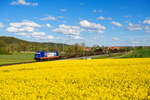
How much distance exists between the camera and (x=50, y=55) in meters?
63.3

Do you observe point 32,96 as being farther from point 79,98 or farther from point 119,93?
point 119,93

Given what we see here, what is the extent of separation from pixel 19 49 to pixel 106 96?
139743 millimetres

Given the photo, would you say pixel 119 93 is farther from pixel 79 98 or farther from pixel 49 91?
pixel 49 91

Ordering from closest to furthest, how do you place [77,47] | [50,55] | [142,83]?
[142,83] → [50,55] → [77,47]

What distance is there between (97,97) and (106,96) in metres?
0.33

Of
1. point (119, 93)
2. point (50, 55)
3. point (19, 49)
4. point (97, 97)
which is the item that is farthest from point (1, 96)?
point (19, 49)

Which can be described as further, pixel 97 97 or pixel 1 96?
pixel 1 96

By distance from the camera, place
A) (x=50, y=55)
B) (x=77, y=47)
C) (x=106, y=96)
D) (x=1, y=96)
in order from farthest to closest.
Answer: (x=77, y=47) < (x=50, y=55) < (x=1, y=96) < (x=106, y=96)

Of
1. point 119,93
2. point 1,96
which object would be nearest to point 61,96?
point 119,93

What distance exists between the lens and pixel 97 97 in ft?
19.5

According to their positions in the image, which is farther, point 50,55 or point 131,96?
point 50,55

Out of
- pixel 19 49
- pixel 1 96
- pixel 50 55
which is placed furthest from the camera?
pixel 19 49

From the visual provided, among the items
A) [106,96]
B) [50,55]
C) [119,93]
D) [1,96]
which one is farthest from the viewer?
[50,55]

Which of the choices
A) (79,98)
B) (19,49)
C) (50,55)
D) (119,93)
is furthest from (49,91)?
(19,49)
